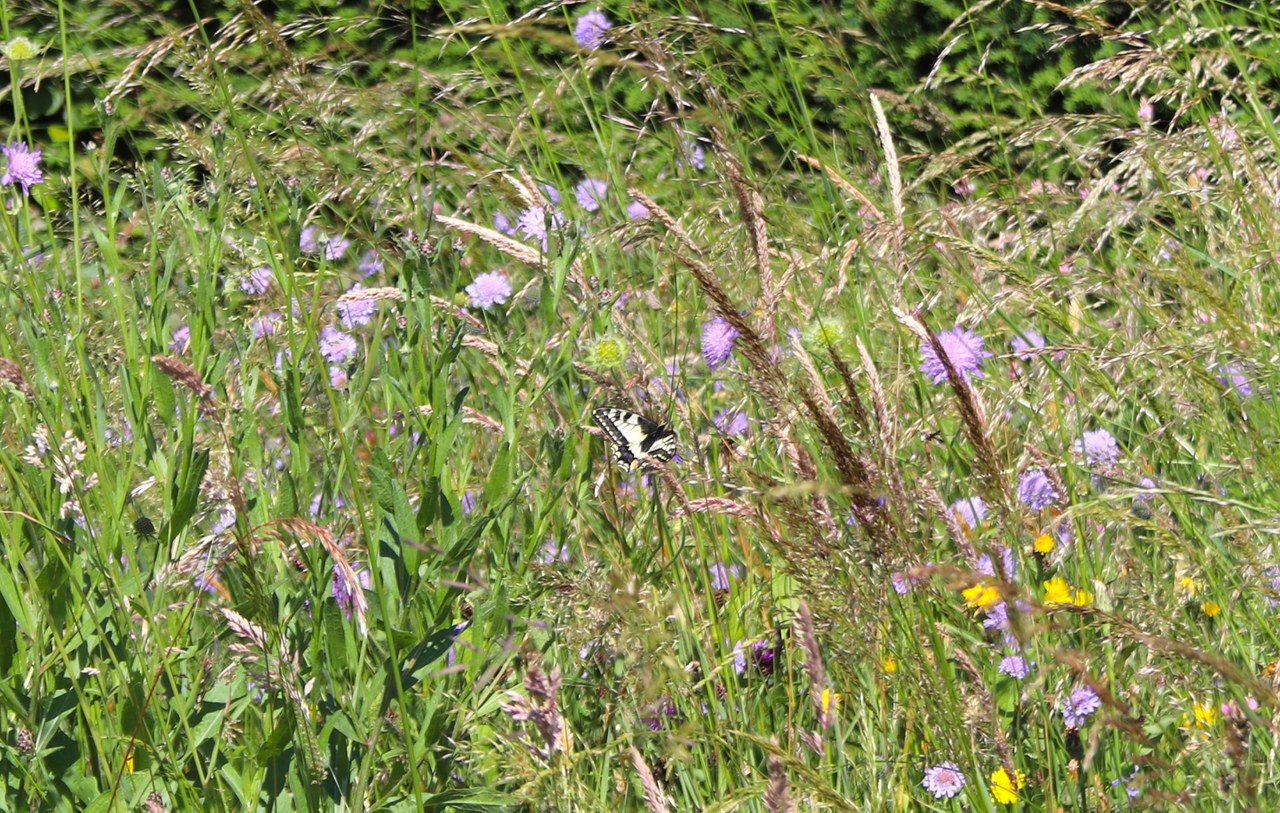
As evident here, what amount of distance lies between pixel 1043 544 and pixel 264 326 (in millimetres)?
987

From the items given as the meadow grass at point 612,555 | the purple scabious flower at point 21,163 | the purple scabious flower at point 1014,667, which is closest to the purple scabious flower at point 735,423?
the meadow grass at point 612,555

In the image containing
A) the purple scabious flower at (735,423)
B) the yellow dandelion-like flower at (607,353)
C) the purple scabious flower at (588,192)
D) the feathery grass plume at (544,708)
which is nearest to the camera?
the feathery grass plume at (544,708)

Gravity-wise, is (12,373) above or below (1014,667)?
above

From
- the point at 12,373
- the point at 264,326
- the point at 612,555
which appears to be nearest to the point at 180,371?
the point at 12,373

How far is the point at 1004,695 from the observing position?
Result: 150 centimetres

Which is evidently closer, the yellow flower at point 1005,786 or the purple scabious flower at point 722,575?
the yellow flower at point 1005,786

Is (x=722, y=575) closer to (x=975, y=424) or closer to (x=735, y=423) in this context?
(x=735, y=423)

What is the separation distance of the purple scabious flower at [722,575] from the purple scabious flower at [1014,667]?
0.31 meters

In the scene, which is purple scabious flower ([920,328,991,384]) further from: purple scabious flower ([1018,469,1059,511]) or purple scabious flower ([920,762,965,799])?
purple scabious flower ([920,762,965,799])

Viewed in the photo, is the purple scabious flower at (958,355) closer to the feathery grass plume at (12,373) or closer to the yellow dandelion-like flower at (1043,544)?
the yellow dandelion-like flower at (1043,544)

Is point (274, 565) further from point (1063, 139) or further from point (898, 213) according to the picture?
point (1063, 139)

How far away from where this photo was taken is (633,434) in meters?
1.36

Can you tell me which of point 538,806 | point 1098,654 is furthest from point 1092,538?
point 538,806

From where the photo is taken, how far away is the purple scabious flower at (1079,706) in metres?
1.30
